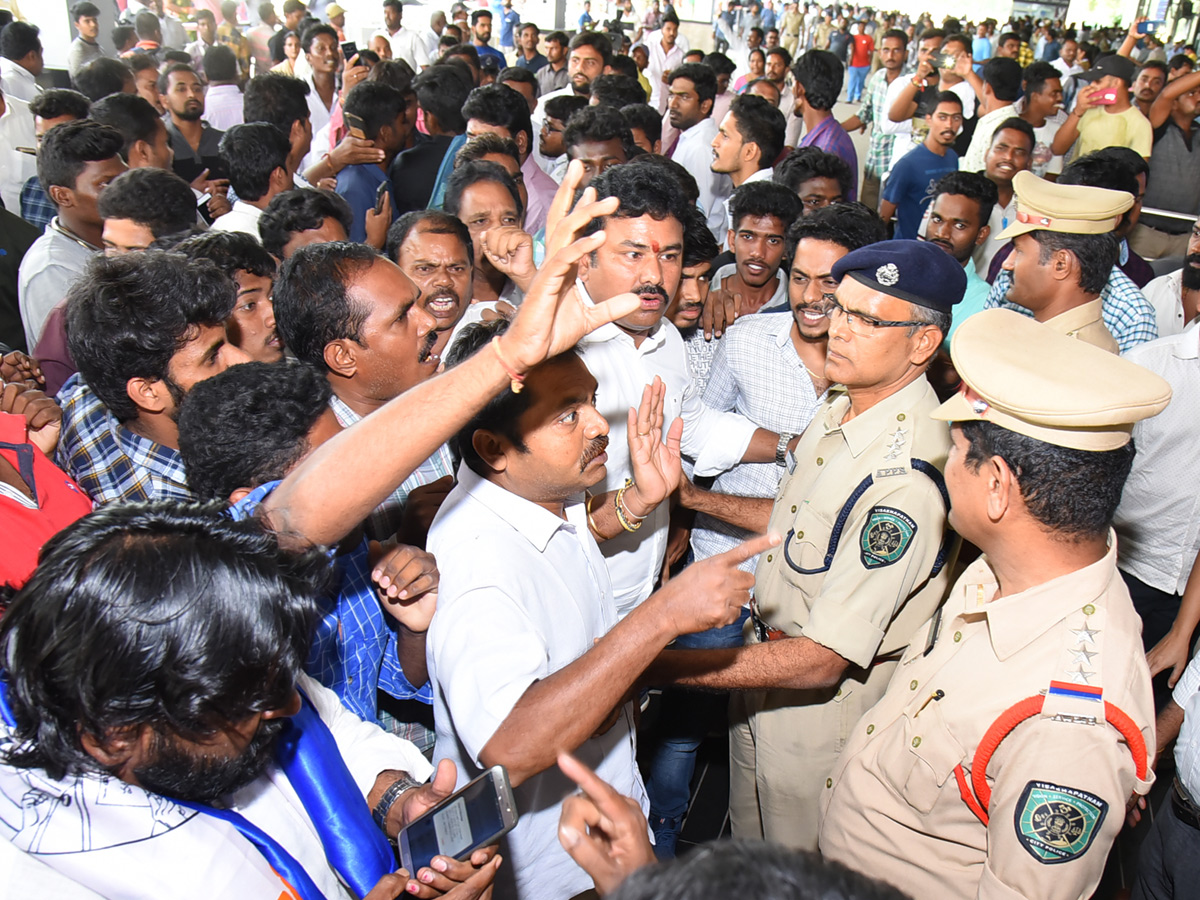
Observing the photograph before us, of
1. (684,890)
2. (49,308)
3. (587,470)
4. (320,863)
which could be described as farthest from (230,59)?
(684,890)

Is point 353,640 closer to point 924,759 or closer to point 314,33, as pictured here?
point 924,759

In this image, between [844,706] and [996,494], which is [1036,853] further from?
[844,706]

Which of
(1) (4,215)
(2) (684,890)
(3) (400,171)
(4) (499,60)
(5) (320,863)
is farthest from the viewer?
(4) (499,60)

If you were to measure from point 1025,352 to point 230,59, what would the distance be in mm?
8721

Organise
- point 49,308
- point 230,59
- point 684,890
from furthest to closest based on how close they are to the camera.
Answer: point 230,59
point 49,308
point 684,890

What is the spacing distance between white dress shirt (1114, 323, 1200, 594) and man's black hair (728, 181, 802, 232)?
4.73ft

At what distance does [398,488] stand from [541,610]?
0.76 m

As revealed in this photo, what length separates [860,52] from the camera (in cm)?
1630

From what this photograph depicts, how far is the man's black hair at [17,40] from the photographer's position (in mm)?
6988

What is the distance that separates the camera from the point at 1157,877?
209 centimetres

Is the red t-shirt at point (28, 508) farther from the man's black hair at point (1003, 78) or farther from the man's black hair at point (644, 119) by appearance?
the man's black hair at point (1003, 78)

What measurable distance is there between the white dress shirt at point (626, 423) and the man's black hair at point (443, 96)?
3.79 metres

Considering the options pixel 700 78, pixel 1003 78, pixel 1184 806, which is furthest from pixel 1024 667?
pixel 1003 78

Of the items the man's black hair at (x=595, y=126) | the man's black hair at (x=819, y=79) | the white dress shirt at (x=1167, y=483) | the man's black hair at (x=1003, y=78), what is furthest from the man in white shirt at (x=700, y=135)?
the white dress shirt at (x=1167, y=483)
